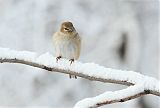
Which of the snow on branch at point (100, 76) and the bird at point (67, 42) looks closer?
the snow on branch at point (100, 76)

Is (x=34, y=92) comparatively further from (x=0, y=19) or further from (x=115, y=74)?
(x=115, y=74)

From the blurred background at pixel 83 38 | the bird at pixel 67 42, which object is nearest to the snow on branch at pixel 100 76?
the bird at pixel 67 42

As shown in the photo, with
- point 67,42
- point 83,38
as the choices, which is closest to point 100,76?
point 67,42

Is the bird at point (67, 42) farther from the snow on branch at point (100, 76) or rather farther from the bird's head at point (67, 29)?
the snow on branch at point (100, 76)

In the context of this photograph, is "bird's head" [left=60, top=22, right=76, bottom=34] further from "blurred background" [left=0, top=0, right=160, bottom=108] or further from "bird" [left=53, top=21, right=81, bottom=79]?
"blurred background" [left=0, top=0, right=160, bottom=108]

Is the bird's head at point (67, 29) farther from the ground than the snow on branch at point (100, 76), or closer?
farther from the ground

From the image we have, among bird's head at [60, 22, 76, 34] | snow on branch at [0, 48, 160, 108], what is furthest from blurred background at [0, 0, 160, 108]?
snow on branch at [0, 48, 160, 108]

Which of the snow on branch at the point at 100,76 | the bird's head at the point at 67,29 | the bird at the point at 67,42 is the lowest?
the snow on branch at the point at 100,76
